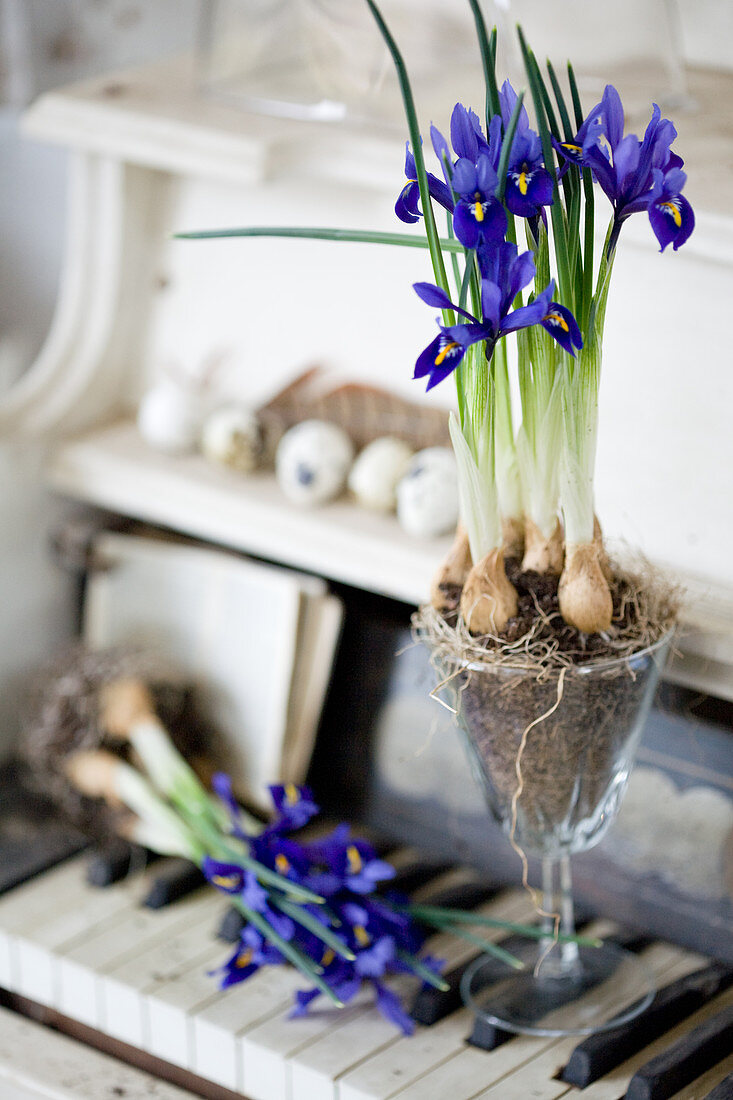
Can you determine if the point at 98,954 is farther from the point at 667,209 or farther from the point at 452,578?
the point at 667,209

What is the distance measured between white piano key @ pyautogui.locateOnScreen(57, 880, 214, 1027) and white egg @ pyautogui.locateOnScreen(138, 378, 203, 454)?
0.44 meters

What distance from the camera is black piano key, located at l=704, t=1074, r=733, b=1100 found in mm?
845

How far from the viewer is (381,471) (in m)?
1.10

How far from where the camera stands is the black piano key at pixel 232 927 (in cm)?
107

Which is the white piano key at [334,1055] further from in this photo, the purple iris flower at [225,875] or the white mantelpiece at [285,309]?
the white mantelpiece at [285,309]

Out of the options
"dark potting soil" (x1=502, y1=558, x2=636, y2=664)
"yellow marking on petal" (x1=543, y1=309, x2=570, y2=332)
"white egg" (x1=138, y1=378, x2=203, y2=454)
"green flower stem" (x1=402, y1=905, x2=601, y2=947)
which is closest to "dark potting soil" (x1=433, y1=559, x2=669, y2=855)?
"dark potting soil" (x1=502, y1=558, x2=636, y2=664)

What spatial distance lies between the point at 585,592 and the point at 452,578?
0.33 feet

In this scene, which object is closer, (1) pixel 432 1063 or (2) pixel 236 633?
(1) pixel 432 1063

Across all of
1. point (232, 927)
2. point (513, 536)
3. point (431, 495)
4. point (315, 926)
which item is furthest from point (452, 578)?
point (232, 927)

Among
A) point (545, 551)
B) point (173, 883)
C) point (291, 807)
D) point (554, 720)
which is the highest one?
point (545, 551)

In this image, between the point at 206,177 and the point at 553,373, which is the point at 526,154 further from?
the point at 206,177

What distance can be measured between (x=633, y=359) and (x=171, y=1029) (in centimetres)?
65

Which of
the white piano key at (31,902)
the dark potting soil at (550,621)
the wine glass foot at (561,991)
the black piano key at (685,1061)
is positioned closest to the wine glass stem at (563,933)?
the wine glass foot at (561,991)

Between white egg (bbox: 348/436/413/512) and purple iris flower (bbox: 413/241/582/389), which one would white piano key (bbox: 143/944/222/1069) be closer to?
white egg (bbox: 348/436/413/512)
